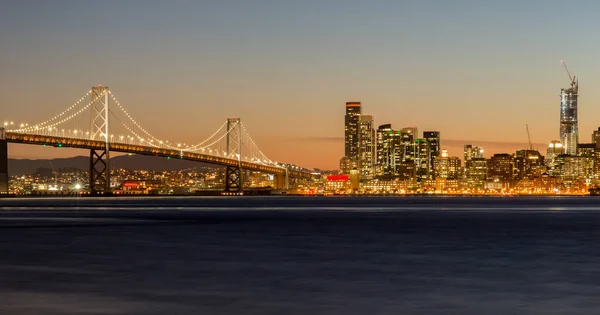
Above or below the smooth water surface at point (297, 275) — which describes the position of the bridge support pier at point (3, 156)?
above

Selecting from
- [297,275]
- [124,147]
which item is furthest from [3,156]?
[297,275]

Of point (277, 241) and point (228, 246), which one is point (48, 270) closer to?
point (228, 246)

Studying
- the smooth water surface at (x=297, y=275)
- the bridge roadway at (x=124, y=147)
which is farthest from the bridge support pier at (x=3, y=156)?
the smooth water surface at (x=297, y=275)

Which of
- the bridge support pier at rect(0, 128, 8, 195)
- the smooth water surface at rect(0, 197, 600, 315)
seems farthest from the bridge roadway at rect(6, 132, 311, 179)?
the smooth water surface at rect(0, 197, 600, 315)

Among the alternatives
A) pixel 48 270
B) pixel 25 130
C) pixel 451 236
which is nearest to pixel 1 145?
pixel 25 130

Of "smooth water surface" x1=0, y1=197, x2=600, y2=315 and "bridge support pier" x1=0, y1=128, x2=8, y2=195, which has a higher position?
"bridge support pier" x1=0, y1=128, x2=8, y2=195

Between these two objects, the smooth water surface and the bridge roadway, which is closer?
the smooth water surface

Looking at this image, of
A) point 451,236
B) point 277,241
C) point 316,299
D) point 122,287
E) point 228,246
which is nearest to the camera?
point 316,299

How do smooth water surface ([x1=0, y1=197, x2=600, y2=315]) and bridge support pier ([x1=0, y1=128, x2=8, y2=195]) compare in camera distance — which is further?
bridge support pier ([x1=0, y1=128, x2=8, y2=195])

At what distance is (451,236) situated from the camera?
43.4 meters

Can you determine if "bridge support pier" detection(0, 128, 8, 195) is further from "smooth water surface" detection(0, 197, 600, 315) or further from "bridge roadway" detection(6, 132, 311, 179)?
"smooth water surface" detection(0, 197, 600, 315)

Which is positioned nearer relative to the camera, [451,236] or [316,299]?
[316,299]

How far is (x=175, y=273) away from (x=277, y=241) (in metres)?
14.9

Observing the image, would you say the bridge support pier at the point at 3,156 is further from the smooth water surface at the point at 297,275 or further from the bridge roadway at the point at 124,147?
the smooth water surface at the point at 297,275
